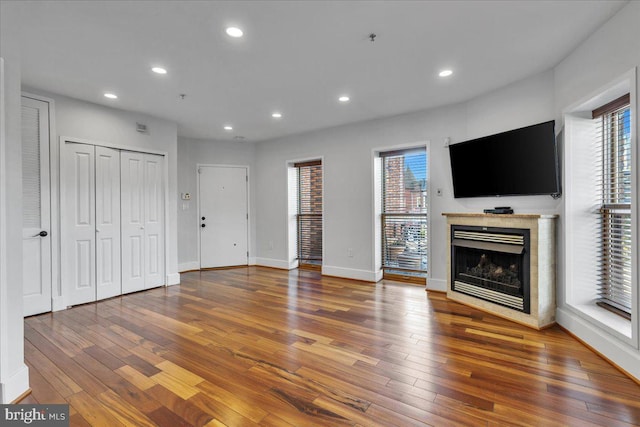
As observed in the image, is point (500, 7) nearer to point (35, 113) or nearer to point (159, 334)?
point (159, 334)

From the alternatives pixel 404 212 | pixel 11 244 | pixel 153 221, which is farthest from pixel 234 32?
pixel 404 212

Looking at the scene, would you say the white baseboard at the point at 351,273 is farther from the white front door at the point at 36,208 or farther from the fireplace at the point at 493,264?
the white front door at the point at 36,208

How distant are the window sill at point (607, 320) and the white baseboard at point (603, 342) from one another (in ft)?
0.18

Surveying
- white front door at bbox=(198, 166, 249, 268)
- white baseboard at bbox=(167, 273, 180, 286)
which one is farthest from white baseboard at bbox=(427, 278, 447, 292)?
white baseboard at bbox=(167, 273, 180, 286)

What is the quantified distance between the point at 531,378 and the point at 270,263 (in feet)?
16.6

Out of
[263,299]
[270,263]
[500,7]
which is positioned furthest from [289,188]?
[500,7]

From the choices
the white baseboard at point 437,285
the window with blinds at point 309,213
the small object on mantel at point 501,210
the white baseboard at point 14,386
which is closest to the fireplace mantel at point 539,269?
the small object on mantel at point 501,210

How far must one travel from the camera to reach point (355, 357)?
254cm

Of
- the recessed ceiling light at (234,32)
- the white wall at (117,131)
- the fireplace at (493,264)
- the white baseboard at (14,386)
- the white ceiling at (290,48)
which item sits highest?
the white ceiling at (290,48)

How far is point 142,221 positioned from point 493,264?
4.95 metres

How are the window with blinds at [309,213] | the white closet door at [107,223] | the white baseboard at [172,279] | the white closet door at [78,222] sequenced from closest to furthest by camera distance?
the white closet door at [78,222]
the white closet door at [107,223]
the white baseboard at [172,279]
the window with blinds at [309,213]

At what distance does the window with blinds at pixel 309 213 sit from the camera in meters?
6.03

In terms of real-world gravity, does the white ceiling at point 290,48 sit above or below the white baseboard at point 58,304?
above

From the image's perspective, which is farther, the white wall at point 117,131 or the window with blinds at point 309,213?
the window with blinds at point 309,213
